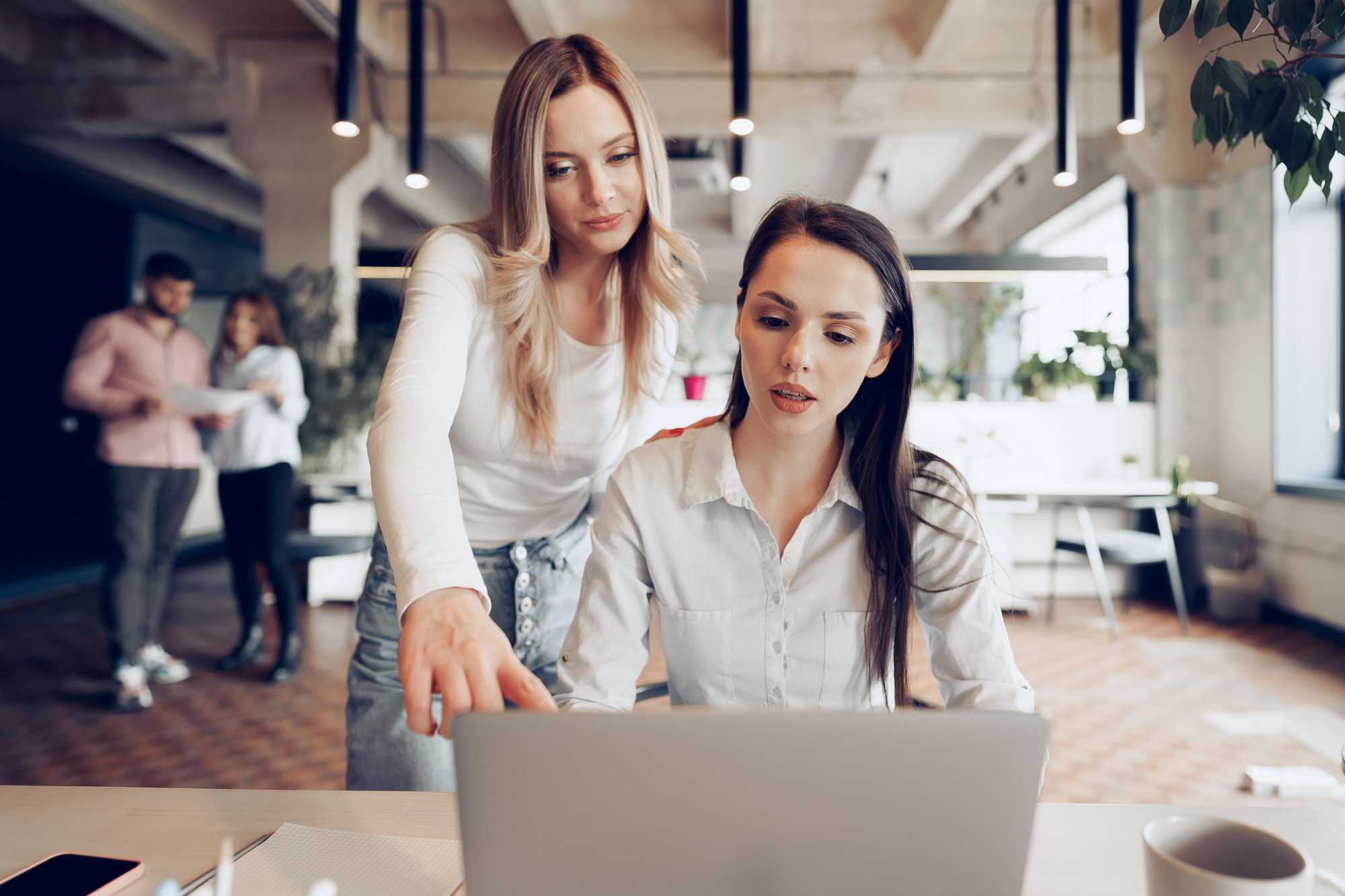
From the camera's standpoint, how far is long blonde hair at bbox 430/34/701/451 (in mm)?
1016

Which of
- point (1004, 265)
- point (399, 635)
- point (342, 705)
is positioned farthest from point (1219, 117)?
point (1004, 265)

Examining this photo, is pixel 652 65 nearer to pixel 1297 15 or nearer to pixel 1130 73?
pixel 1130 73

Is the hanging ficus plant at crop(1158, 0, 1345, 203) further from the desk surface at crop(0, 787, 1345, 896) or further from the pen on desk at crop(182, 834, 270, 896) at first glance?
the pen on desk at crop(182, 834, 270, 896)

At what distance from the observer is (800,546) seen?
3.53ft

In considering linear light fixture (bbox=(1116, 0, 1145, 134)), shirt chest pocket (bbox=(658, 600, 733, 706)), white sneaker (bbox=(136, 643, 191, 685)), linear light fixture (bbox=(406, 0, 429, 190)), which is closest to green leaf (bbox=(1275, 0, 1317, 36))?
shirt chest pocket (bbox=(658, 600, 733, 706))

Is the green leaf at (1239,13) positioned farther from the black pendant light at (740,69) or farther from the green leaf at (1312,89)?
the black pendant light at (740,69)

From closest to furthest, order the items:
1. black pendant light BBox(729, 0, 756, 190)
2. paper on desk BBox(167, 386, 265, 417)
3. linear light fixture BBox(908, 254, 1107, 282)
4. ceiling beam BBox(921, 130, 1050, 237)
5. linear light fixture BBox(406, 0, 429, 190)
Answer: black pendant light BBox(729, 0, 756, 190)
linear light fixture BBox(406, 0, 429, 190)
paper on desk BBox(167, 386, 265, 417)
linear light fixture BBox(908, 254, 1107, 282)
ceiling beam BBox(921, 130, 1050, 237)

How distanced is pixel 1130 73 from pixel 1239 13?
2.51 meters

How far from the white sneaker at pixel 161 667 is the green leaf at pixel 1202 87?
3864 mm

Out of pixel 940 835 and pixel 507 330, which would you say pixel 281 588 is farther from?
pixel 940 835

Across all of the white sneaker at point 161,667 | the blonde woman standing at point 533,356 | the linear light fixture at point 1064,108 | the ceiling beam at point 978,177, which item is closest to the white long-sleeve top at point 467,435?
the blonde woman standing at point 533,356

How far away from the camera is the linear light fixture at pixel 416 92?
2.94 meters

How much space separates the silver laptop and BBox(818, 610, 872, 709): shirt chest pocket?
573 millimetres

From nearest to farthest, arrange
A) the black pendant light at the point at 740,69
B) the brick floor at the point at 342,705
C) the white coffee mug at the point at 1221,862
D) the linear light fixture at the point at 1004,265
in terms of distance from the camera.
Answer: the white coffee mug at the point at 1221,862 → the brick floor at the point at 342,705 → the black pendant light at the point at 740,69 → the linear light fixture at the point at 1004,265
